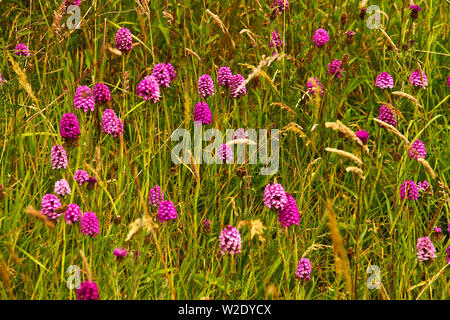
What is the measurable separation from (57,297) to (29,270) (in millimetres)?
191

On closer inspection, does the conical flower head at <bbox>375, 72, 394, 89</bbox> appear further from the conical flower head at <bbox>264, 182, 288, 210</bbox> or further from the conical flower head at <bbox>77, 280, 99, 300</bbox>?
the conical flower head at <bbox>77, 280, 99, 300</bbox>

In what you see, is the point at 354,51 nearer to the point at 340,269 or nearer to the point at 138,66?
the point at 138,66

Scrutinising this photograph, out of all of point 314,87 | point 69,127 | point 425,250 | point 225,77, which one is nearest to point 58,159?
point 69,127

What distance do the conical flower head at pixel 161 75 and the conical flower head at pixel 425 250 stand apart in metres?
1.29

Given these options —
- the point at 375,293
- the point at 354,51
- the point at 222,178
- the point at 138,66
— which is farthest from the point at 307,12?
the point at 375,293

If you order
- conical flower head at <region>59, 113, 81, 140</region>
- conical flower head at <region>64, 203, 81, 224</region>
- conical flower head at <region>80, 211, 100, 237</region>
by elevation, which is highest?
conical flower head at <region>59, 113, 81, 140</region>

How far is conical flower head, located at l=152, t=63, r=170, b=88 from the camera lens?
2633 mm

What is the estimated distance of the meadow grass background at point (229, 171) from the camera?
1.99 m

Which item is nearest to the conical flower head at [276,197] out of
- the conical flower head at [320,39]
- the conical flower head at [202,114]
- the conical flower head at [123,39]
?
the conical flower head at [202,114]

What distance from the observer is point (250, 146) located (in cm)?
261

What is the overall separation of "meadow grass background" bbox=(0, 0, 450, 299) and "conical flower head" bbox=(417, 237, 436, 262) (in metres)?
0.05

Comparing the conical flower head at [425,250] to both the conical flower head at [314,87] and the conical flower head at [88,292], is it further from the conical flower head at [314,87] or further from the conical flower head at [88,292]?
the conical flower head at [88,292]

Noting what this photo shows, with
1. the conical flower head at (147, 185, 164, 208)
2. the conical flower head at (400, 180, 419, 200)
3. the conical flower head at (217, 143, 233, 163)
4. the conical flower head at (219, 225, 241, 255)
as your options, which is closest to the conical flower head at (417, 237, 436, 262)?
the conical flower head at (400, 180, 419, 200)

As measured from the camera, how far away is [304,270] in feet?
6.44
